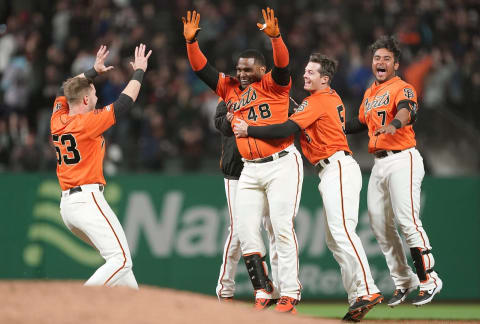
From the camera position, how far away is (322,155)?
707 centimetres

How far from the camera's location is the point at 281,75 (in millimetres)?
6727

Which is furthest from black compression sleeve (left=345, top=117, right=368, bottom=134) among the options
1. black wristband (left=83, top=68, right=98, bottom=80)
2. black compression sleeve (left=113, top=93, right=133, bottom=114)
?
black wristband (left=83, top=68, right=98, bottom=80)

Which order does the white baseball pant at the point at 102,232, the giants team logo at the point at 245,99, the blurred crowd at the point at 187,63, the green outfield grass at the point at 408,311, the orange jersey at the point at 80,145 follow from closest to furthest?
the white baseball pant at the point at 102,232, the orange jersey at the point at 80,145, the giants team logo at the point at 245,99, the green outfield grass at the point at 408,311, the blurred crowd at the point at 187,63

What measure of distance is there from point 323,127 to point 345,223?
92 cm

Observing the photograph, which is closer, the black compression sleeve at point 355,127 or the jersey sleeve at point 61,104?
the jersey sleeve at point 61,104

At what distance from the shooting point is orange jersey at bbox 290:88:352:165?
698 cm

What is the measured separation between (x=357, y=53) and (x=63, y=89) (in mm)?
8173

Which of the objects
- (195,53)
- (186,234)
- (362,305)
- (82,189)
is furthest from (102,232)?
(186,234)

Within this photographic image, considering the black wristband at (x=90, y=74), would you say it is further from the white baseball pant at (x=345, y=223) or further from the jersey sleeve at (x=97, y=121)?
the white baseball pant at (x=345, y=223)

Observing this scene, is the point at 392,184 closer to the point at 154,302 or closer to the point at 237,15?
the point at 154,302

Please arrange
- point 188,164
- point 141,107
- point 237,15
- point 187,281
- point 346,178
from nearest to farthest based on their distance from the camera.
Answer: point 346,178
point 187,281
point 188,164
point 141,107
point 237,15

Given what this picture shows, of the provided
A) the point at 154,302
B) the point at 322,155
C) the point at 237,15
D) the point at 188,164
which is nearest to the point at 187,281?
the point at 188,164

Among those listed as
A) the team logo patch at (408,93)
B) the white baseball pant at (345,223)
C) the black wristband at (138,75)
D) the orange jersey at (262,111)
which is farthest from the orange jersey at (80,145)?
the team logo patch at (408,93)

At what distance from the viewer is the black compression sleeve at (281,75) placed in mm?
6699
